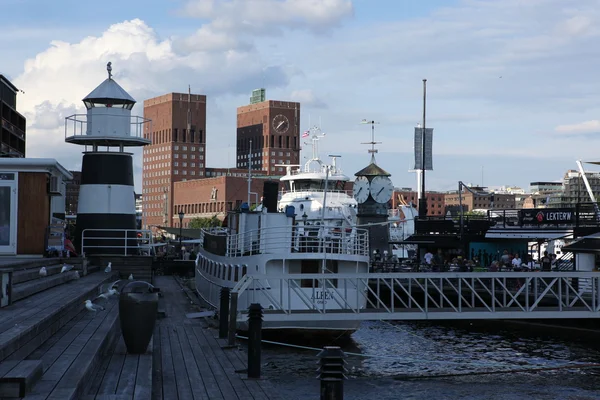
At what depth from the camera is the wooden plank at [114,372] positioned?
10734mm

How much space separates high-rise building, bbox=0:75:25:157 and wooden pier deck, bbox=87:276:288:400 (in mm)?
59982

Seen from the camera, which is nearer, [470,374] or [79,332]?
[79,332]

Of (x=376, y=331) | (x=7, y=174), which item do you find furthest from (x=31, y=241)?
(x=376, y=331)

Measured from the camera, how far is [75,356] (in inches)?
445

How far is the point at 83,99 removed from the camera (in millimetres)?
34812

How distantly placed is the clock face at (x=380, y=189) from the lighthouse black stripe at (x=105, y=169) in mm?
36256

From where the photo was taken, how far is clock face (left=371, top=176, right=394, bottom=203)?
69.2m

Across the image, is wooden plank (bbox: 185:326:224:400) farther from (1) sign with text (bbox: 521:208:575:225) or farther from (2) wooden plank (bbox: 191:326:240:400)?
(1) sign with text (bbox: 521:208:575:225)

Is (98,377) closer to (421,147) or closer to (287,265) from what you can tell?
(287,265)

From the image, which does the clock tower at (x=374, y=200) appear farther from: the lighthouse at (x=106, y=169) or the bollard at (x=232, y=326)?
the bollard at (x=232, y=326)

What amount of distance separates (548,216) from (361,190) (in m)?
23.2

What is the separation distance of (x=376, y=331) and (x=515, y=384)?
1384cm

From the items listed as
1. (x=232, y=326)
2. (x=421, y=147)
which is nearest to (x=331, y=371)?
(x=232, y=326)

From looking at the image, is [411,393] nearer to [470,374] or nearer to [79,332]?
[470,374]
